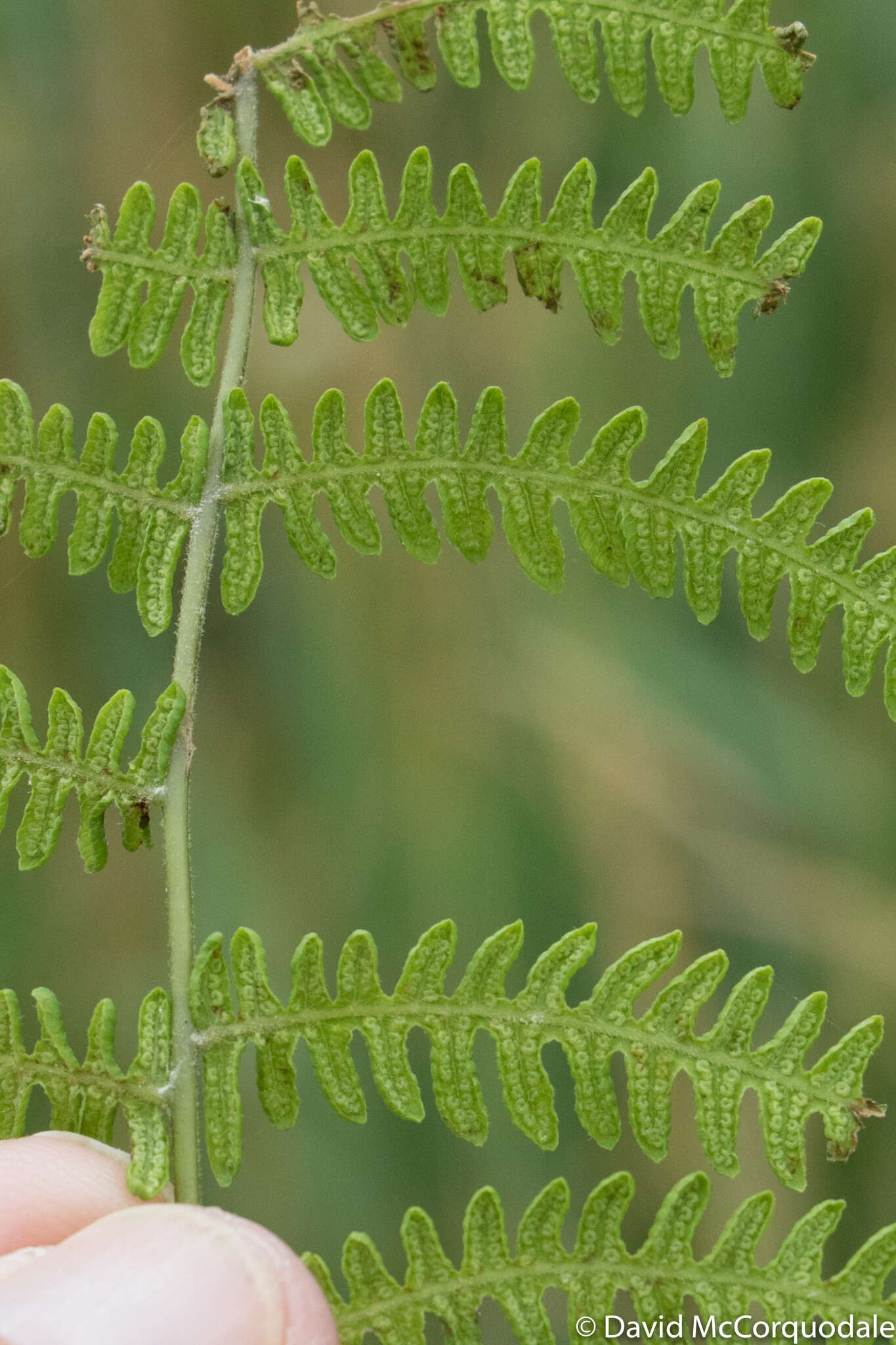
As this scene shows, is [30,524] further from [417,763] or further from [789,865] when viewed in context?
[789,865]

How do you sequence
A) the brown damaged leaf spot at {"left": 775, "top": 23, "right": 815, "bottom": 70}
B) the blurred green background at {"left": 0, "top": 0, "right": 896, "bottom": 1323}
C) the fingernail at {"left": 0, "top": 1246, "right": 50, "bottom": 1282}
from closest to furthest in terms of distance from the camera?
1. the brown damaged leaf spot at {"left": 775, "top": 23, "right": 815, "bottom": 70}
2. the fingernail at {"left": 0, "top": 1246, "right": 50, "bottom": 1282}
3. the blurred green background at {"left": 0, "top": 0, "right": 896, "bottom": 1323}

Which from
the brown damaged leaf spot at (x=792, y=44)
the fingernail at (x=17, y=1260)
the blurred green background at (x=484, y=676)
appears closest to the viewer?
the brown damaged leaf spot at (x=792, y=44)

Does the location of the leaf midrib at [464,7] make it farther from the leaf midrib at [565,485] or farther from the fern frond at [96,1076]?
the fern frond at [96,1076]

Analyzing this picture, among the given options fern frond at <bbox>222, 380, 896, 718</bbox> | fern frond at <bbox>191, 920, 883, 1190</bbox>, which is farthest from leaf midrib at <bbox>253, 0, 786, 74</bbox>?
fern frond at <bbox>191, 920, 883, 1190</bbox>

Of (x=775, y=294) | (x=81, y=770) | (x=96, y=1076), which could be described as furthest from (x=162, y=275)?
(x=96, y=1076)

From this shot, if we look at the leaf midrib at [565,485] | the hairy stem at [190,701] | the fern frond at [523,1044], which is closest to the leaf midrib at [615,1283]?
the fern frond at [523,1044]

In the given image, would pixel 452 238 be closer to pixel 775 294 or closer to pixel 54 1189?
pixel 775 294

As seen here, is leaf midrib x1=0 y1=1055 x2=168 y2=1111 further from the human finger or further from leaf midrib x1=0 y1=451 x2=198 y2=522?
leaf midrib x1=0 y1=451 x2=198 y2=522
